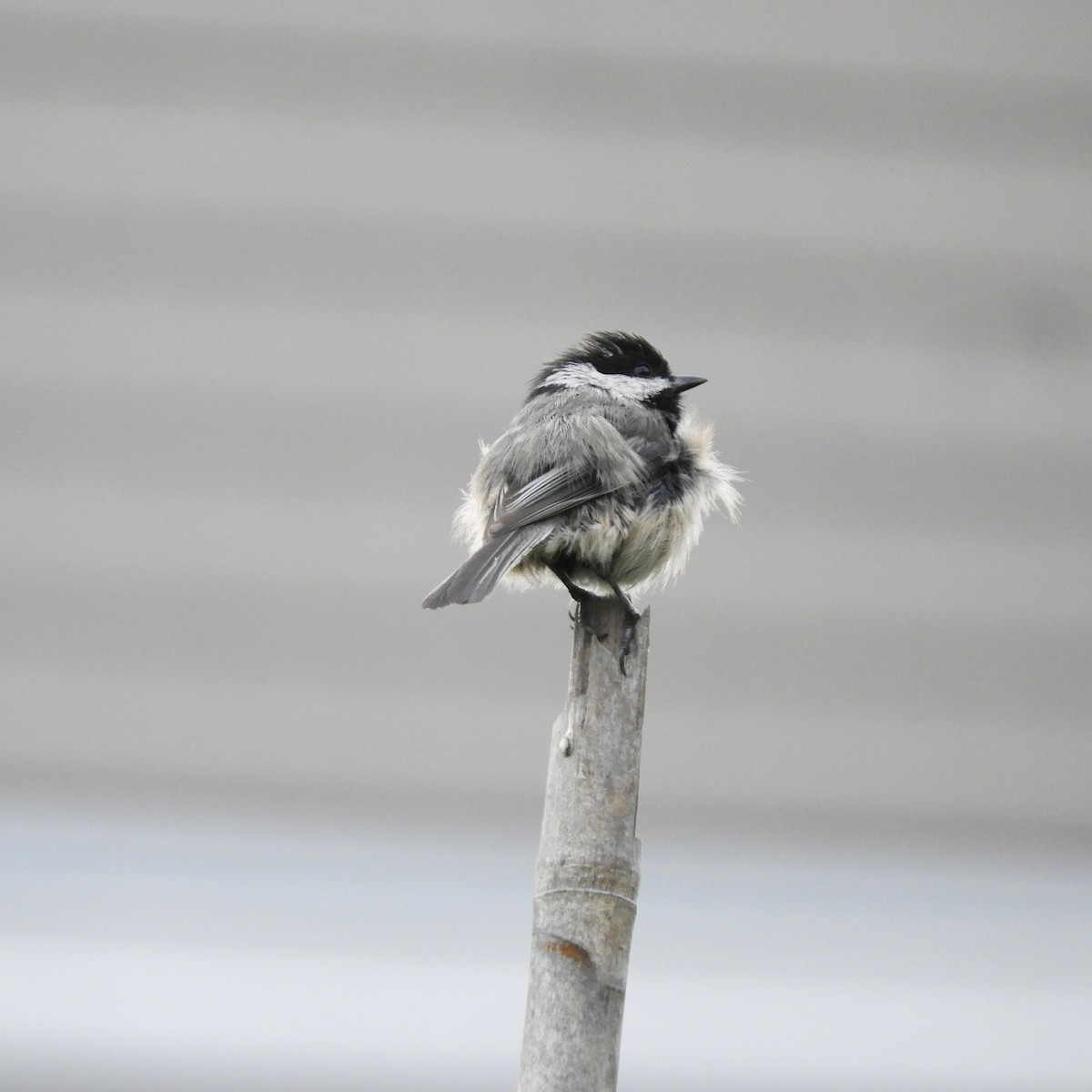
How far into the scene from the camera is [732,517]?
4.40 meters

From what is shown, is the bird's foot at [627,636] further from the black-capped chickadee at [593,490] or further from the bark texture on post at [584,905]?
the black-capped chickadee at [593,490]

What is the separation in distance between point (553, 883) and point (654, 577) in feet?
7.82

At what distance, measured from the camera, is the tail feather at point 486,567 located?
305 cm

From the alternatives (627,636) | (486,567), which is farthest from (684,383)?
(627,636)

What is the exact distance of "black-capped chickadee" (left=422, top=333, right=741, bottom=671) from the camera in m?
3.66

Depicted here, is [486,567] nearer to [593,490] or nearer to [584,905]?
[593,490]

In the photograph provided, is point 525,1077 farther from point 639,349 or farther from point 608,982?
point 639,349

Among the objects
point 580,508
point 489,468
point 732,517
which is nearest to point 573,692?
point 580,508

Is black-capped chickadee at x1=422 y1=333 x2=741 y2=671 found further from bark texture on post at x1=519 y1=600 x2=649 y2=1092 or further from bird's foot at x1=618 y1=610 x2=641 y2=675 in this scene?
bark texture on post at x1=519 y1=600 x2=649 y2=1092

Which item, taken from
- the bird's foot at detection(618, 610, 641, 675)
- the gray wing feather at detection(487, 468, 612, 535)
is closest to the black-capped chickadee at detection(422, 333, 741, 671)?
the gray wing feather at detection(487, 468, 612, 535)

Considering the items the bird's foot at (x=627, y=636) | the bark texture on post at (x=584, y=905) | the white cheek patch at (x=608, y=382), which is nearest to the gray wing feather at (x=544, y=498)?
the white cheek patch at (x=608, y=382)

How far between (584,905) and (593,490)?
2.00 m

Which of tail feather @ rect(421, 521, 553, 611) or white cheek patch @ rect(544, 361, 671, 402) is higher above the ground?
white cheek patch @ rect(544, 361, 671, 402)

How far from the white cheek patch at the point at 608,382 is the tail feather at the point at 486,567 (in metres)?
1.00
